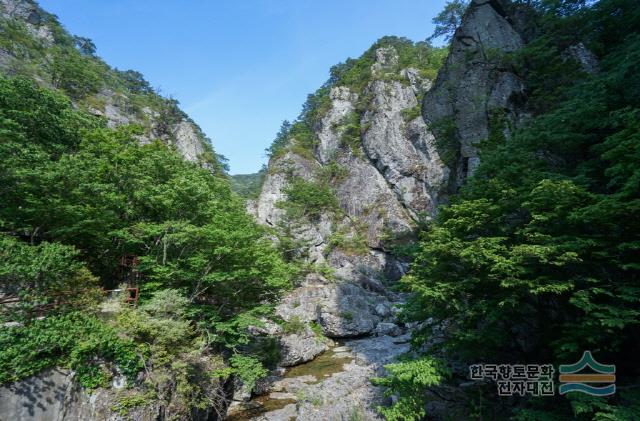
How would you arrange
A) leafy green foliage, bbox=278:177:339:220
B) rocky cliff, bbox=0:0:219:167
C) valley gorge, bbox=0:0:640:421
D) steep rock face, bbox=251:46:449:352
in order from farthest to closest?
leafy green foliage, bbox=278:177:339:220, rocky cliff, bbox=0:0:219:167, steep rock face, bbox=251:46:449:352, valley gorge, bbox=0:0:640:421

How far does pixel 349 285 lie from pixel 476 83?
59.3 ft

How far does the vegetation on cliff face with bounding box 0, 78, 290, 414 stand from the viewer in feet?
26.0

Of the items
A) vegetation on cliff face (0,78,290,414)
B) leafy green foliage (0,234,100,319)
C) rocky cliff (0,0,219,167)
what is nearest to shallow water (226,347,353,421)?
vegetation on cliff face (0,78,290,414)

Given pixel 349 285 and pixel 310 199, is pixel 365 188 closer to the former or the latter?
pixel 310 199

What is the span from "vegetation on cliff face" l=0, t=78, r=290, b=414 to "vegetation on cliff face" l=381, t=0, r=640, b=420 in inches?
283

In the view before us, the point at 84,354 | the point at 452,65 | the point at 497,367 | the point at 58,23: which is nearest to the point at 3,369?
the point at 84,354

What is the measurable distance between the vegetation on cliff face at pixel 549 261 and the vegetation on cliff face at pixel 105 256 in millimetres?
7183

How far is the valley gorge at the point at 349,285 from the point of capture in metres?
7.20

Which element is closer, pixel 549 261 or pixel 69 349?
pixel 549 261

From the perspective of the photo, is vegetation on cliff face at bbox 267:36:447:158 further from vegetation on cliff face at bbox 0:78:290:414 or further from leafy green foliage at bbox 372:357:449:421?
leafy green foliage at bbox 372:357:449:421

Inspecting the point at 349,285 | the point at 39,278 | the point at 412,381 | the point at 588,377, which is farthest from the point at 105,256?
the point at 349,285

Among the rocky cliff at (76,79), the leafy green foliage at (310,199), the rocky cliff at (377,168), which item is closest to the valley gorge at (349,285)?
the rocky cliff at (377,168)

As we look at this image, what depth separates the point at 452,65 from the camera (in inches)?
752

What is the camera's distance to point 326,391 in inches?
504
